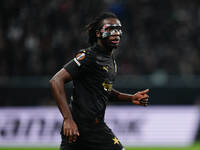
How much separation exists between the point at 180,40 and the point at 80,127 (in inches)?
436

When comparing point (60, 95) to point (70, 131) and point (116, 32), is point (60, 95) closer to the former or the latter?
point (70, 131)

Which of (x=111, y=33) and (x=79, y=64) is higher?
(x=111, y=33)

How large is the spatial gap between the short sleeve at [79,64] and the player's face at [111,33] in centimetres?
32

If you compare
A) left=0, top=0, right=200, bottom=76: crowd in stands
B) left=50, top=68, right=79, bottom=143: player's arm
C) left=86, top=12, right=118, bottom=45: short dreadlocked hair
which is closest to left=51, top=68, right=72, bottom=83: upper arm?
left=50, top=68, right=79, bottom=143: player's arm

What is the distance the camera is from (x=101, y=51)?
563cm

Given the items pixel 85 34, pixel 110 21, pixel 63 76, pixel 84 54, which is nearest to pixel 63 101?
pixel 63 76

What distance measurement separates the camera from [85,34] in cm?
1559

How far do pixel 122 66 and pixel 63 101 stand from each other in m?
9.96

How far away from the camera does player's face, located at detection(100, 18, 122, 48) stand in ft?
18.2

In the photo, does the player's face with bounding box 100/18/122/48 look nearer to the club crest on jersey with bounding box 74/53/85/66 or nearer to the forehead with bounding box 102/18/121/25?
the forehead with bounding box 102/18/121/25

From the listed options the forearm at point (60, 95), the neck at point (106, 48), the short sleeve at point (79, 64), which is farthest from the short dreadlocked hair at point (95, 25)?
the forearm at point (60, 95)

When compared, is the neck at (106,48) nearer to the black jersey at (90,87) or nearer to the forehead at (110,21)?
the black jersey at (90,87)

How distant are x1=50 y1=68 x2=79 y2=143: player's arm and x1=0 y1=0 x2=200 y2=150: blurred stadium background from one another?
775cm

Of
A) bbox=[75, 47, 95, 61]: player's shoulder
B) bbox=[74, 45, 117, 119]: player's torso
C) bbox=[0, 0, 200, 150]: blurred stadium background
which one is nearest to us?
bbox=[75, 47, 95, 61]: player's shoulder
